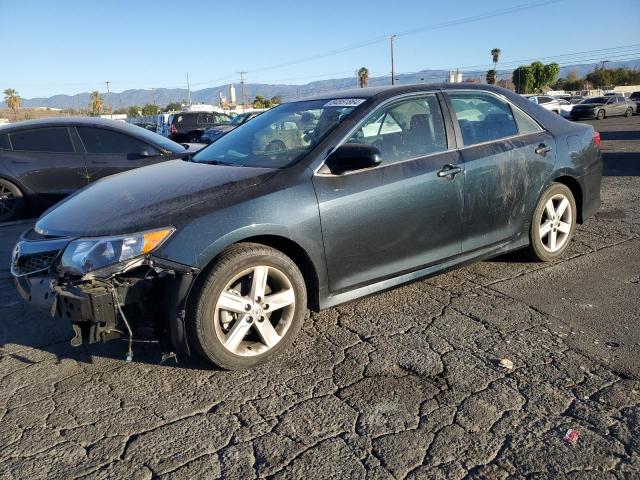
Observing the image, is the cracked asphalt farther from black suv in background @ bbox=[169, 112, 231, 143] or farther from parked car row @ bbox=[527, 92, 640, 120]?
parked car row @ bbox=[527, 92, 640, 120]

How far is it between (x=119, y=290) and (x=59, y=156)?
5.09 m

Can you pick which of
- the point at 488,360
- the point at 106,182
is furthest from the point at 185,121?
the point at 488,360

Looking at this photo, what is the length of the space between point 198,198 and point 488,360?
1.97 meters

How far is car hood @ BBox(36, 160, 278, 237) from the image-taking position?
2986 mm

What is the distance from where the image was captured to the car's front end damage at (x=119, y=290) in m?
2.79

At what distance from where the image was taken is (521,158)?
4363 millimetres

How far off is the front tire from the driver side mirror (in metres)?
0.68

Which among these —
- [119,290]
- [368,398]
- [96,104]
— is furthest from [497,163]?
[96,104]

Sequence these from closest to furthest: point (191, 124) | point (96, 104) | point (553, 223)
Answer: point (553, 223) < point (191, 124) < point (96, 104)

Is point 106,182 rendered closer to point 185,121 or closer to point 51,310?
point 51,310

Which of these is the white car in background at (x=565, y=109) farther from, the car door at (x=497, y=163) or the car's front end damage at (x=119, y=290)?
the car's front end damage at (x=119, y=290)

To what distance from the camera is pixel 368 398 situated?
2.84 meters

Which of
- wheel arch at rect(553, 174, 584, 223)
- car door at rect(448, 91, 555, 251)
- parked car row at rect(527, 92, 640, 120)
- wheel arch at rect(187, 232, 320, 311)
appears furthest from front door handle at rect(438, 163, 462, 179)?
parked car row at rect(527, 92, 640, 120)

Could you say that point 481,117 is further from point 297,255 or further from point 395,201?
point 297,255
